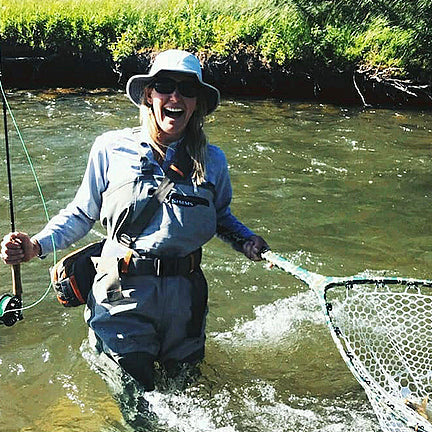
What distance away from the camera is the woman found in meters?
3.63

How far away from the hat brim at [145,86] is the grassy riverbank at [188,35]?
7754 millimetres

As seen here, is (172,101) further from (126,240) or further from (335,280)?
(335,280)

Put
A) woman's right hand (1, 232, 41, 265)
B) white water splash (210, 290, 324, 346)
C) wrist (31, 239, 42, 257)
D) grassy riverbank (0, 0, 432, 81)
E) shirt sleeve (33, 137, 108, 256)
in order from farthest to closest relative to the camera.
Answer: grassy riverbank (0, 0, 432, 81), white water splash (210, 290, 324, 346), shirt sleeve (33, 137, 108, 256), wrist (31, 239, 42, 257), woman's right hand (1, 232, 41, 265)

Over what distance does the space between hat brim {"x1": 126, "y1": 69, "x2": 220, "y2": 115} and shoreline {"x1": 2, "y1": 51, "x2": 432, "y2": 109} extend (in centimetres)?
1042

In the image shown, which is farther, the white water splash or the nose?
the white water splash

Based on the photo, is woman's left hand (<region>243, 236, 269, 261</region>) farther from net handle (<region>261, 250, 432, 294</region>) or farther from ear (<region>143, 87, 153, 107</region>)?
ear (<region>143, 87, 153, 107</region>)

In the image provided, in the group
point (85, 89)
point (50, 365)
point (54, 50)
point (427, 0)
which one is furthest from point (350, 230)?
point (54, 50)

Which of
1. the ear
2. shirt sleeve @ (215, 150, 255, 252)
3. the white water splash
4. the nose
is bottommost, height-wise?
the white water splash

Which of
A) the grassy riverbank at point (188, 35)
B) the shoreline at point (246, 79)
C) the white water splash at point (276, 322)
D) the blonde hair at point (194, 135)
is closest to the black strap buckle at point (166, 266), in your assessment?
the blonde hair at point (194, 135)

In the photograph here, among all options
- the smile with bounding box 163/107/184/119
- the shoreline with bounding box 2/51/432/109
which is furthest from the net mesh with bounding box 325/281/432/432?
the shoreline with bounding box 2/51/432/109

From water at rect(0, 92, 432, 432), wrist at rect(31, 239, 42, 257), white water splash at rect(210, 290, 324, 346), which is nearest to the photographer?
wrist at rect(31, 239, 42, 257)

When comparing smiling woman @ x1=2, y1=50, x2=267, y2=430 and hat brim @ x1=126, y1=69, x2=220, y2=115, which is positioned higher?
hat brim @ x1=126, y1=69, x2=220, y2=115

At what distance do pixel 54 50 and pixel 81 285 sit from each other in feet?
44.8

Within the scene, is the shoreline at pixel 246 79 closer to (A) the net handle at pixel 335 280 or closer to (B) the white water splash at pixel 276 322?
(B) the white water splash at pixel 276 322
